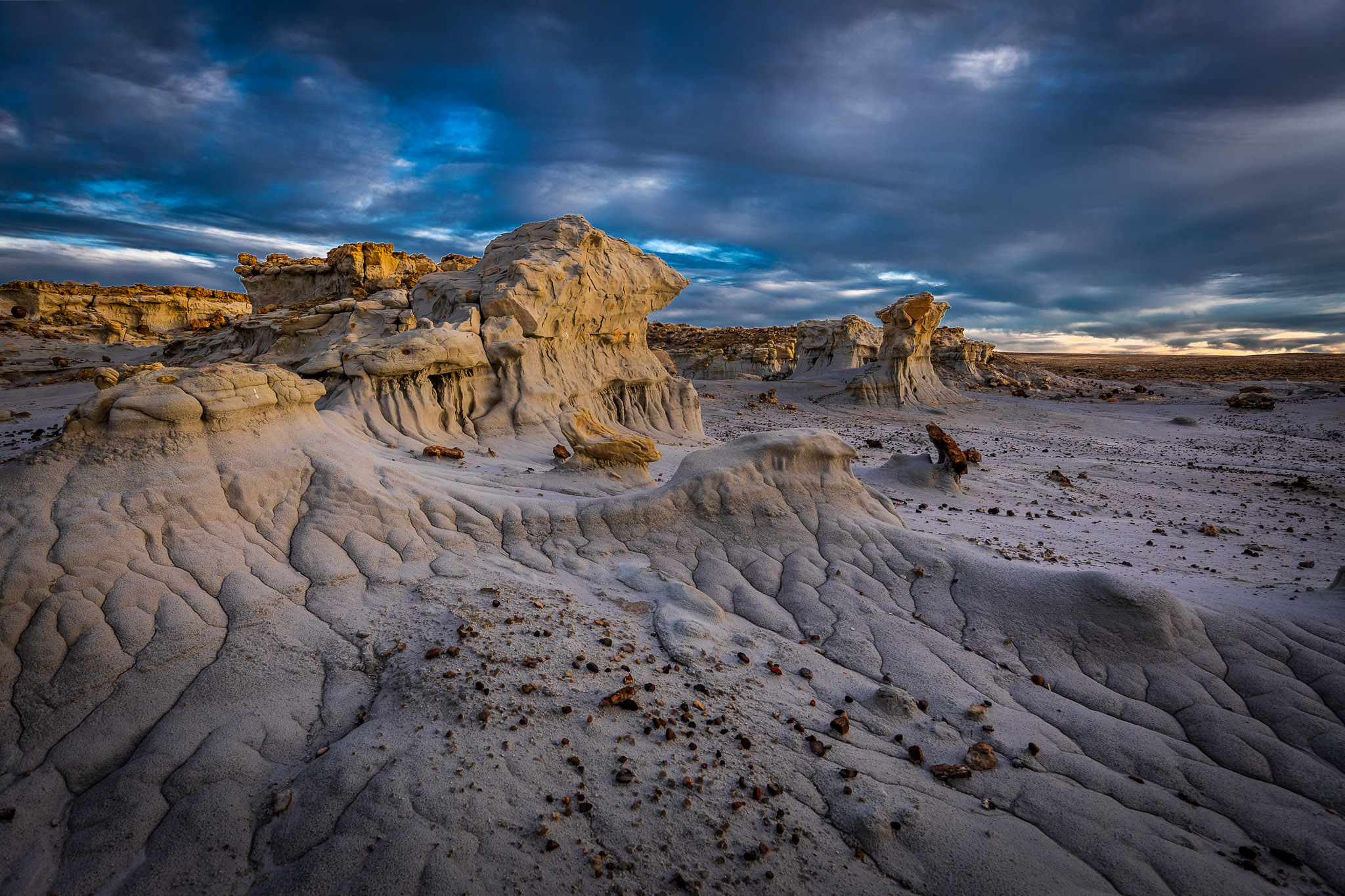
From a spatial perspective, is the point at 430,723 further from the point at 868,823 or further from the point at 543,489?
the point at 543,489

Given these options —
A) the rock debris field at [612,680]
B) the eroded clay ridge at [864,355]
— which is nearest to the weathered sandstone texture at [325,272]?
the eroded clay ridge at [864,355]

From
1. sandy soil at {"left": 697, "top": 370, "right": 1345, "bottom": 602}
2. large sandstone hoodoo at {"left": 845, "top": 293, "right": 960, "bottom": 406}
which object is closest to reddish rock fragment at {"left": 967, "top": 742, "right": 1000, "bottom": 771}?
sandy soil at {"left": 697, "top": 370, "right": 1345, "bottom": 602}

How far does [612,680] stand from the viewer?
409 centimetres

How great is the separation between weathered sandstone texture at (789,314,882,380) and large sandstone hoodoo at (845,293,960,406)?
7225 mm

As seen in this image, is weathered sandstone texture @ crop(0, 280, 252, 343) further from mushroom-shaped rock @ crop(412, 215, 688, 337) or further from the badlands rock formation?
the badlands rock formation

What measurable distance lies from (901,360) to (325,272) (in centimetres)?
Answer: 2910

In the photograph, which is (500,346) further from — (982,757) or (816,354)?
(816,354)

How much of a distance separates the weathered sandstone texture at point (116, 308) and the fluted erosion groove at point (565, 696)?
25550mm

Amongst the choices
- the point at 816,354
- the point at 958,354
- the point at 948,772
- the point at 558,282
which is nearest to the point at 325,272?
the point at 558,282

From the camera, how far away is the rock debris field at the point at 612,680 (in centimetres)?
290

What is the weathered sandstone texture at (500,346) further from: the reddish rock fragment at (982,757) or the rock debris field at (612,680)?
the reddish rock fragment at (982,757)

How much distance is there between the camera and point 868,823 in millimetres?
3076

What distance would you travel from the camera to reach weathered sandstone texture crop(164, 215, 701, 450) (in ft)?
41.1

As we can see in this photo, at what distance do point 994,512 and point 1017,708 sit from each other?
7.06m
